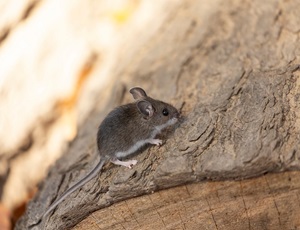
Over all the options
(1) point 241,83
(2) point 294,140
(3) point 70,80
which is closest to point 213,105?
(1) point 241,83

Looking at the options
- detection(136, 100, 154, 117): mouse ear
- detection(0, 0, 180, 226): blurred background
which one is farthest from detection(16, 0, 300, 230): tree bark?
detection(0, 0, 180, 226): blurred background

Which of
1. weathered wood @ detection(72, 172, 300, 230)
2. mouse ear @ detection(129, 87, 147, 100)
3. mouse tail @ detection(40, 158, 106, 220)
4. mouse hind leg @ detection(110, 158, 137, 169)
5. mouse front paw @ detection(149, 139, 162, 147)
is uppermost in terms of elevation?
mouse ear @ detection(129, 87, 147, 100)

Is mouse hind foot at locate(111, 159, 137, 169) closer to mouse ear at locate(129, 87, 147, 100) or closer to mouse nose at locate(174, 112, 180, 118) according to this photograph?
mouse nose at locate(174, 112, 180, 118)

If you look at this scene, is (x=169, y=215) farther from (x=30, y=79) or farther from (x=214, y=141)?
(x=30, y=79)

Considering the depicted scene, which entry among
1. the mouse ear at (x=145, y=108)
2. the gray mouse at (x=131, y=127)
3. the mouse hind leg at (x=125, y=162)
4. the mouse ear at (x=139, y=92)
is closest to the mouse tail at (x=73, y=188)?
the gray mouse at (x=131, y=127)

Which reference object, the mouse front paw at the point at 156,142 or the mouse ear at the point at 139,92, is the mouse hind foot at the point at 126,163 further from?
the mouse ear at the point at 139,92
